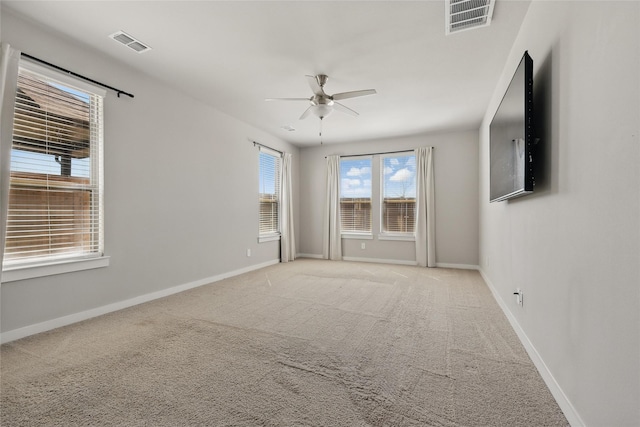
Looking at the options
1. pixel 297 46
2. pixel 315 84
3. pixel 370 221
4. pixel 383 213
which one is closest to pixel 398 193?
Answer: pixel 383 213

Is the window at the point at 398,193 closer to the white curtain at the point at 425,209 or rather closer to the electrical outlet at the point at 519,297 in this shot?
the white curtain at the point at 425,209

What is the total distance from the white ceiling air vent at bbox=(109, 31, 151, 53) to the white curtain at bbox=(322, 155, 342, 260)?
445 cm

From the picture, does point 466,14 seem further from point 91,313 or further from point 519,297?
point 91,313

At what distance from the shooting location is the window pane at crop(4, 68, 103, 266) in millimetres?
2529

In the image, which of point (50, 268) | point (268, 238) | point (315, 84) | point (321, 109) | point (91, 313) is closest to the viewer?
point (50, 268)

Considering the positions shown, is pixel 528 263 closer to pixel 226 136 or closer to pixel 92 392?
pixel 92 392

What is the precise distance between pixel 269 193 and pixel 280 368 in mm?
4434

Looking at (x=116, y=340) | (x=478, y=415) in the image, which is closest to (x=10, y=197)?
(x=116, y=340)

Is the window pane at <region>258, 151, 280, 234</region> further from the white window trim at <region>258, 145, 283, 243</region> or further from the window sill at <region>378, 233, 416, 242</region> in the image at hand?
the window sill at <region>378, 233, 416, 242</region>

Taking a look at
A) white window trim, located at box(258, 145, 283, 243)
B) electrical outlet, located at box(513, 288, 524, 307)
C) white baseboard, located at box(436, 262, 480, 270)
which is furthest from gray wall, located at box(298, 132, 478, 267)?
electrical outlet, located at box(513, 288, 524, 307)

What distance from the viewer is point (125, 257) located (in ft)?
11.0

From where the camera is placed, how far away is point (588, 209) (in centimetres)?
136

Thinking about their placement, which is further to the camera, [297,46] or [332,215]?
[332,215]

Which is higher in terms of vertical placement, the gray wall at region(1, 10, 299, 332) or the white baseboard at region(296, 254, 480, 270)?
the gray wall at region(1, 10, 299, 332)
